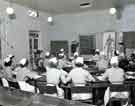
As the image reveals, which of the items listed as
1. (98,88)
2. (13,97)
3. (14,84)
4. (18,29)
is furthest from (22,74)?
(18,29)

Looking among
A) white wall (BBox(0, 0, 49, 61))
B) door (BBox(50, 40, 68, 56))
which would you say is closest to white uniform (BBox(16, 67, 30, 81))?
white wall (BBox(0, 0, 49, 61))

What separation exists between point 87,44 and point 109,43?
108 centimetres

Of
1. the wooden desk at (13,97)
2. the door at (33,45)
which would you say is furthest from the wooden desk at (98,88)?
the door at (33,45)

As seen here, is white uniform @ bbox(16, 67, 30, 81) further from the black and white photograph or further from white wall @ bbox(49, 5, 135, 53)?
white wall @ bbox(49, 5, 135, 53)

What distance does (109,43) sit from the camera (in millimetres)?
7113

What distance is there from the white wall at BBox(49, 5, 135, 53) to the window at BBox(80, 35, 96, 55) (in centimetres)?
19

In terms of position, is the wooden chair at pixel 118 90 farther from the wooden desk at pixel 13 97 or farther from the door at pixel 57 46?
the door at pixel 57 46

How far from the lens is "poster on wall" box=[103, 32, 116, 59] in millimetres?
7027

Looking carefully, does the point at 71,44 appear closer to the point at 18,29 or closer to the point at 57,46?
the point at 57,46

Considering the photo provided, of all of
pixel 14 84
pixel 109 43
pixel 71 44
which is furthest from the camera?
pixel 71 44

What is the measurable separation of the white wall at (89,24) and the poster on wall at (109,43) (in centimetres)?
21

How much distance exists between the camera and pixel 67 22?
336 inches

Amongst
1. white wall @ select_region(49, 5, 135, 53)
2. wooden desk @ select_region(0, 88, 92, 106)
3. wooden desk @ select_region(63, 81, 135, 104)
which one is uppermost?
white wall @ select_region(49, 5, 135, 53)

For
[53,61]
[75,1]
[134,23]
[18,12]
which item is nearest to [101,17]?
[134,23]
